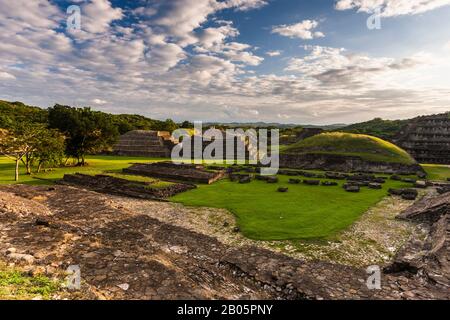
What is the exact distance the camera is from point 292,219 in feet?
48.9

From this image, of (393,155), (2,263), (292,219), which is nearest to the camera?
(2,263)

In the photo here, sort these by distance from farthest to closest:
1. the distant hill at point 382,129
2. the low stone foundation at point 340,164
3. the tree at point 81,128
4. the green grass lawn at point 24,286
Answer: the distant hill at point 382,129, the tree at point 81,128, the low stone foundation at point 340,164, the green grass lawn at point 24,286

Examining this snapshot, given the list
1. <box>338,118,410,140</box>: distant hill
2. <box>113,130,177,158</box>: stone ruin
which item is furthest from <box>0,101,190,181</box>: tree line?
<box>338,118,410,140</box>: distant hill

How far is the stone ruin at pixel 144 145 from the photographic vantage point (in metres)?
54.8

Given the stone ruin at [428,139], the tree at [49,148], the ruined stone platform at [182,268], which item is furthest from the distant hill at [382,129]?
the tree at [49,148]

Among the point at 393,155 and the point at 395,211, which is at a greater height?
the point at 393,155

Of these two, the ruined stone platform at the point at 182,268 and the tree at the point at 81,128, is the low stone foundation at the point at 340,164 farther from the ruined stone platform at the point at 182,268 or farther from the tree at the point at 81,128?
the ruined stone platform at the point at 182,268

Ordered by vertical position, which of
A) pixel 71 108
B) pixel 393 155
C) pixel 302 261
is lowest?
pixel 302 261

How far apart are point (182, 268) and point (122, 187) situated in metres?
15.7

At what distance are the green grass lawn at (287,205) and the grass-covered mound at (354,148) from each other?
41.1 feet

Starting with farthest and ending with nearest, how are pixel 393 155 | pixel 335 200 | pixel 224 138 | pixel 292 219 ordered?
1. pixel 224 138
2. pixel 393 155
3. pixel 335 200
4. pixel 292 219
